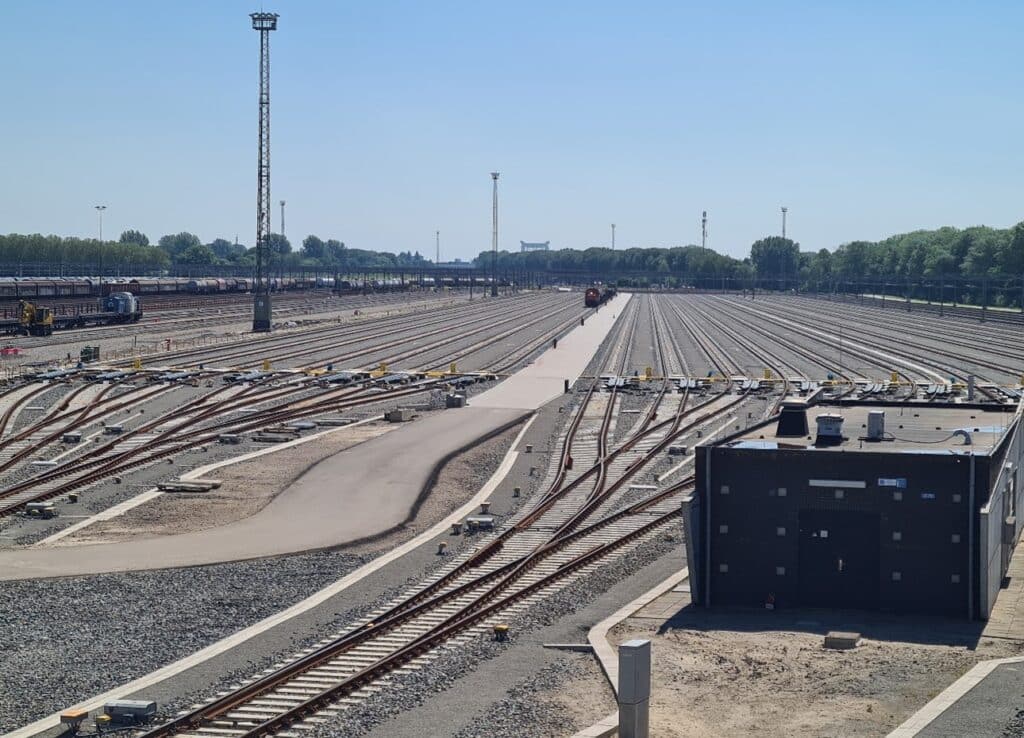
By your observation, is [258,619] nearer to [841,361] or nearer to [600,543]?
[600,543]

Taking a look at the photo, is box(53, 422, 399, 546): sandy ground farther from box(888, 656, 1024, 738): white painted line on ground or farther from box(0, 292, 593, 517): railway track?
box(888, 656, 1024, 738): white painted line on ground

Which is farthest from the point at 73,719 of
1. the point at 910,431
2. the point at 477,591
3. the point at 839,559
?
the point at 910,431

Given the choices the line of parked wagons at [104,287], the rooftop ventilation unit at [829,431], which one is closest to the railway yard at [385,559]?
the rooftop ventilation unit at [829,431]

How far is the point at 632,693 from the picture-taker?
15445 millimetres

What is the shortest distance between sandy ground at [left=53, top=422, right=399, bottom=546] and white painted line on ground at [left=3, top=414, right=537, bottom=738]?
Answer: 4.30 meters

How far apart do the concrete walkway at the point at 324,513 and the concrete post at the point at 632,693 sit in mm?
11023

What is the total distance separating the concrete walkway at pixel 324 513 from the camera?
24.5 meters

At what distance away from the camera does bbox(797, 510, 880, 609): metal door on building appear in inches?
851

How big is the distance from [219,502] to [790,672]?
15677mm

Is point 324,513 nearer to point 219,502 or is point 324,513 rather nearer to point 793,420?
point 219,502

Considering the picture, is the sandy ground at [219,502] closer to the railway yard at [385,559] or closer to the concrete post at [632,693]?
the railway yard at [385,559]

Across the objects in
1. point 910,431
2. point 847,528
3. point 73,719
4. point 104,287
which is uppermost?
point 104,287

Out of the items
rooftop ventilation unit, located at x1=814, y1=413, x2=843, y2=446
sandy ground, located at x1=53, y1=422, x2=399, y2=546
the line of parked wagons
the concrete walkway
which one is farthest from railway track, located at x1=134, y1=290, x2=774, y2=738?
the line of parked wagons

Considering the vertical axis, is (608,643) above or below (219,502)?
below
